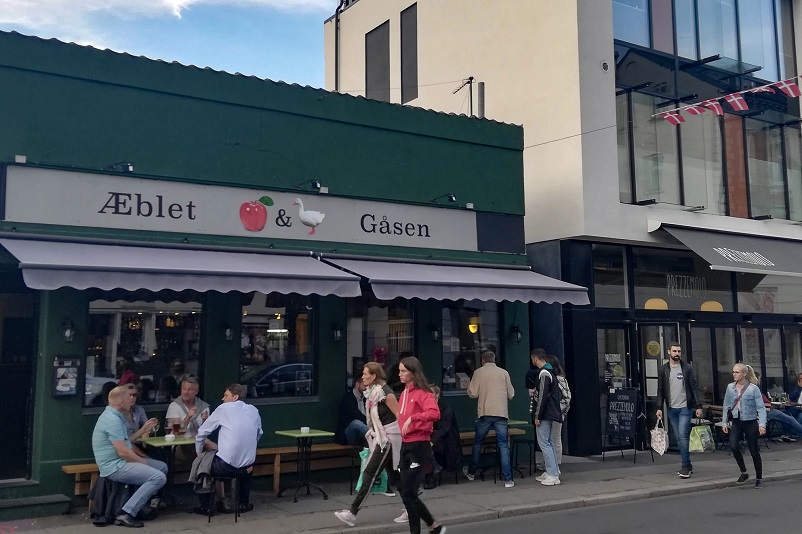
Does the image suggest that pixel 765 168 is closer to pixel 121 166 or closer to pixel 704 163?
pixel 704 163

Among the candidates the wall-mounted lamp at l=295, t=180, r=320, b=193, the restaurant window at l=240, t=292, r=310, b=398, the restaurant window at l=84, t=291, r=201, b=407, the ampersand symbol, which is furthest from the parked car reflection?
the wall-mounted lamp at l=295, t=180, r=320, b=193

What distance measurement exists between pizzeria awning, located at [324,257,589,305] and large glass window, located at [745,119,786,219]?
739 centimetres

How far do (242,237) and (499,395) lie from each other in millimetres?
4139

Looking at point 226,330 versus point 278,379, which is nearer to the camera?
point 226,330

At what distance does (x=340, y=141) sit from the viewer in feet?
38.8

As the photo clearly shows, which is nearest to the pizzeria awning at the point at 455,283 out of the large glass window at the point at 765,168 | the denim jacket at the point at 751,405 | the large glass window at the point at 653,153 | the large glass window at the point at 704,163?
the denim jacket at the point at 751,405

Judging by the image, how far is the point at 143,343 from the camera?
401 inches

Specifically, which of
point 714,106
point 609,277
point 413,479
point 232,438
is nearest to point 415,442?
point 413,479

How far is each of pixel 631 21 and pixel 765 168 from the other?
15.6ft

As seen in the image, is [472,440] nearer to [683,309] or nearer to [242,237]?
[242,237]

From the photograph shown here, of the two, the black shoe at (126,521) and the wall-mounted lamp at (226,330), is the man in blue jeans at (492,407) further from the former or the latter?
the black shoe at (126,521)

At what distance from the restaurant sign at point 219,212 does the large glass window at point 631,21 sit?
5397 mm

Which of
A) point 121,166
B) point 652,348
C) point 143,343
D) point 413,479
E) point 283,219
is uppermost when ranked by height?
point 121,166

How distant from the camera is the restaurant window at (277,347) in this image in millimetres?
10938
